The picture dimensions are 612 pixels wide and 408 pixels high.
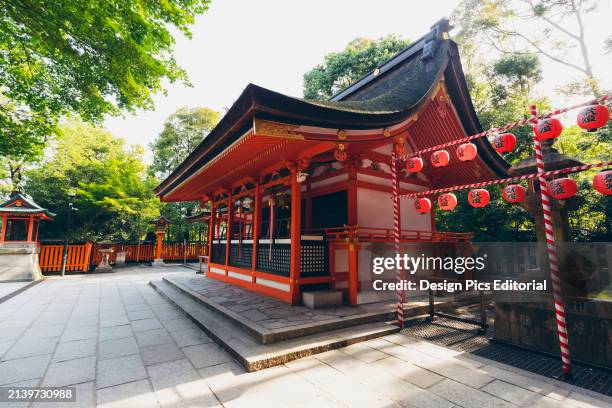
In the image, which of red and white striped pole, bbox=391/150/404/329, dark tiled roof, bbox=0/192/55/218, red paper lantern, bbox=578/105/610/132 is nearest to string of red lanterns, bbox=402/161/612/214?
red paper lantern, bbox=578/105/610/132

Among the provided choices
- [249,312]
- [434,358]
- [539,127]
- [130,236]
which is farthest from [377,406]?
[130,236]

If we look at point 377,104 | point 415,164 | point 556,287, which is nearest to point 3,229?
point 377,104

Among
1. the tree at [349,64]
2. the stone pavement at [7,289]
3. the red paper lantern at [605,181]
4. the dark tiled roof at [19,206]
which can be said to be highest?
the tree at [349,64]

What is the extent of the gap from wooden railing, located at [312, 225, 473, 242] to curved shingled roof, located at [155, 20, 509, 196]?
2347 millimetres

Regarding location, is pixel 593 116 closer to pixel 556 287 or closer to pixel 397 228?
pixel 556 287

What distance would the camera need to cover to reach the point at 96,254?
16.1 metres

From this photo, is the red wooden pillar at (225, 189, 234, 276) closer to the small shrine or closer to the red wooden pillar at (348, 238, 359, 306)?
the red wooden pillar at (348, 238, 359, 306)

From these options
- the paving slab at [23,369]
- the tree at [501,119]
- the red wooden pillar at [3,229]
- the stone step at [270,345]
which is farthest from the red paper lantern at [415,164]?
the red wooden pillar at [3,229]

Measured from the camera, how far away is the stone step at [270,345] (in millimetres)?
3711

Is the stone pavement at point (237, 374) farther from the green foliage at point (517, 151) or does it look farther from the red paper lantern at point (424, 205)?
the green foliage at point (517, 151)

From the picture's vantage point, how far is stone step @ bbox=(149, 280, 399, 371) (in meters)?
3.71

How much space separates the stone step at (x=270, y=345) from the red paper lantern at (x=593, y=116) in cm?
441

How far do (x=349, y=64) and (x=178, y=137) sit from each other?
16.4 meters

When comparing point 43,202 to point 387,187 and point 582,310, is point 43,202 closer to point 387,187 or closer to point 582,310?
point 387,187
